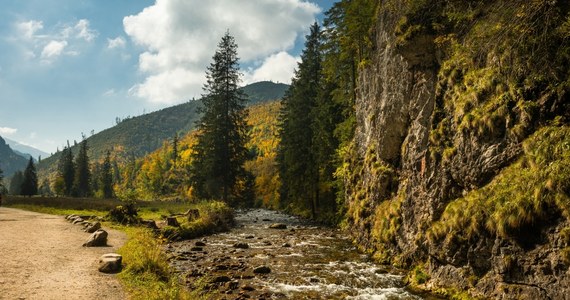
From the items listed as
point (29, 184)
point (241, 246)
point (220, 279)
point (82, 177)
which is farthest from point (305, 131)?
point (29, 184)

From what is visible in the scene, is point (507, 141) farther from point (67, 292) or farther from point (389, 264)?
point (67, 292)

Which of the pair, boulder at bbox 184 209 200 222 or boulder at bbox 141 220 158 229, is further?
boulder at bbox 184 209 200 222

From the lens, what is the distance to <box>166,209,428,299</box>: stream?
11.5m

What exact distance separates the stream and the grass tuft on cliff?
3393 millimetres

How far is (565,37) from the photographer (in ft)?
29.7

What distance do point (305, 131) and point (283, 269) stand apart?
2402cm

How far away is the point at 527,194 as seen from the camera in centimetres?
889

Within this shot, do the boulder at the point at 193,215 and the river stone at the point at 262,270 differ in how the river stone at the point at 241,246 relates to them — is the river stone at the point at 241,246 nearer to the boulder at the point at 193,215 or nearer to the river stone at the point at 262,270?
the river stone at the point at 262,270

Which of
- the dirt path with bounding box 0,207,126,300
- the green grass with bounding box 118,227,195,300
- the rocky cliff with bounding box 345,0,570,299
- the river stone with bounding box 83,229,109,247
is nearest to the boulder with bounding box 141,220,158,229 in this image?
the dirt path with bounding box 0,207,126,300

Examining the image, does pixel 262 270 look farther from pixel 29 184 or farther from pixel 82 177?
pixel 29 184

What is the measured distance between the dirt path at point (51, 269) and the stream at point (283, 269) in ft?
8.73

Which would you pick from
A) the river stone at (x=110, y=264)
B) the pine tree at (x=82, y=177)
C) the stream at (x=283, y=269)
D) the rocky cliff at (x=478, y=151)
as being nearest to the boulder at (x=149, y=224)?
the stream at (x=283, y=269)

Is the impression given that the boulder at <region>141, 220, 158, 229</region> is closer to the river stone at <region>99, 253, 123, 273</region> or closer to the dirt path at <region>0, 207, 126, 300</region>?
the dirt path at <region>0, 207, 126, 300</region>

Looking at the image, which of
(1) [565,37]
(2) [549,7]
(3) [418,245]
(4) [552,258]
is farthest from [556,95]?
(3) [418,245]
